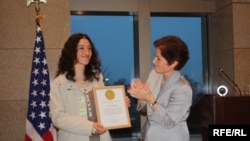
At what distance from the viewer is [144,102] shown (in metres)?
2.33

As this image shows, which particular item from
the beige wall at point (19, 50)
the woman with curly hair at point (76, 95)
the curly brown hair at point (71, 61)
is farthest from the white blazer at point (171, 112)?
the beige wall at point (19, 50)

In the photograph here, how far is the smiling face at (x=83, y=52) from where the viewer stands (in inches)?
101

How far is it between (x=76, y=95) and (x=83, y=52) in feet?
1.04

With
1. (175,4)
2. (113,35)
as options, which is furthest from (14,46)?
(175,4)

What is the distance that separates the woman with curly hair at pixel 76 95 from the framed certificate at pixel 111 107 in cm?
6

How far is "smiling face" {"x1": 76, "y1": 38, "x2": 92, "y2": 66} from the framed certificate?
0.25m

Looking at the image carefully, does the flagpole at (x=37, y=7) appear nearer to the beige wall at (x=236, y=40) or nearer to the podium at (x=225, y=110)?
the podium at (x=225, y=110)

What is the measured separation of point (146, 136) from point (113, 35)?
3370 mm

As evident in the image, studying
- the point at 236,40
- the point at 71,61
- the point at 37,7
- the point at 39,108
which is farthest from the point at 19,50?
the point at 236,40

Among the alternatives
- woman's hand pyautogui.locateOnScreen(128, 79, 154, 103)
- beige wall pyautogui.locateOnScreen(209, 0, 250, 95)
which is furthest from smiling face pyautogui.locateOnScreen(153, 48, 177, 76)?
beige wall pyautogui.locateOnScreen(209, 0, 250, 95)

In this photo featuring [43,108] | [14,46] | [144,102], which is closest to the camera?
[144,102]

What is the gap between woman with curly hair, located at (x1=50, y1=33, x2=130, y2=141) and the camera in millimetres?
2420

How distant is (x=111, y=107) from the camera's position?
2.46 meters

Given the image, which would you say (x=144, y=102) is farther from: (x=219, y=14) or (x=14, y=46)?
(x=219, y=14)
